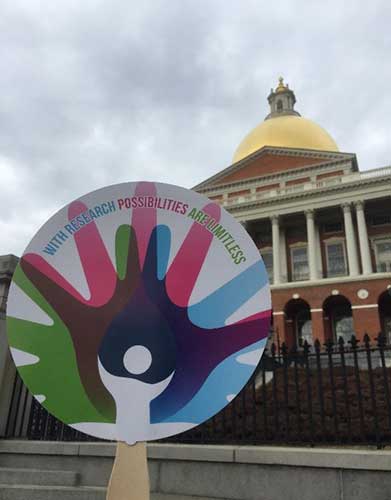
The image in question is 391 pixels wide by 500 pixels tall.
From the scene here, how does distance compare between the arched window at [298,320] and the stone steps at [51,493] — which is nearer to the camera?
the stone steps at [51,493]

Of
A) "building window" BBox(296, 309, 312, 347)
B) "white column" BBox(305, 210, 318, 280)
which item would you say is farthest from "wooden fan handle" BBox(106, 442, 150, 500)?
"building window" BBox(296, 309, 312, 347)

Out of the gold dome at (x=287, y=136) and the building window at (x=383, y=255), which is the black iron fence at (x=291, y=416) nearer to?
the building window at (x=383, y=255)

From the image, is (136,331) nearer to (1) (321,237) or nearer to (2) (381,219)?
(1) (321,237)

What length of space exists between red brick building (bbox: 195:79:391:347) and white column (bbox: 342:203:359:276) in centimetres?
8

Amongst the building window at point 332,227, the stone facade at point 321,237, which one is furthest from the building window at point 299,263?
the building window at point 332,227

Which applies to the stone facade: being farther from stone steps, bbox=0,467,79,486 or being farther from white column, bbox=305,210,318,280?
stone steps, bbox=0,467,79,486

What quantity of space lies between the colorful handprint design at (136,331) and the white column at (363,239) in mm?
33744

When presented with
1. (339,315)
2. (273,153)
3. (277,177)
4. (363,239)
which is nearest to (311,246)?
(363,239)

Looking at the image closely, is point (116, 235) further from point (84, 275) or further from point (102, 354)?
point (102, 354)

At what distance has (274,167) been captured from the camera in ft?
142

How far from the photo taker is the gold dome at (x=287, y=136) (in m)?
46.8

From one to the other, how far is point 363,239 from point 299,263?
20.5ft

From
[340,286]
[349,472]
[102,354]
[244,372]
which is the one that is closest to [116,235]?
[102,354]

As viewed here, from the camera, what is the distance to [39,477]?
521 cm
